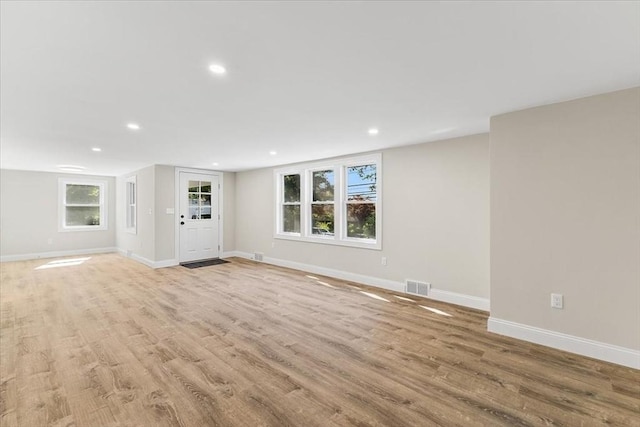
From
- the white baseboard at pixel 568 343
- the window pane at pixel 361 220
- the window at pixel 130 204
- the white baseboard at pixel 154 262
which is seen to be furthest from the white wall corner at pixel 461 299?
the window at pixel 130 204

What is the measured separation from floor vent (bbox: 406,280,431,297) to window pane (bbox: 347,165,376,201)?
59.4 inches

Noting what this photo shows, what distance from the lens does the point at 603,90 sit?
2.48 m

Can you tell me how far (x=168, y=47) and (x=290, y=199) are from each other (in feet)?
15.8

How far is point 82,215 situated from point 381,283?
863cm

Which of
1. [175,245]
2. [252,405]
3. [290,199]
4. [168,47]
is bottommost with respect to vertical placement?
[252,405]

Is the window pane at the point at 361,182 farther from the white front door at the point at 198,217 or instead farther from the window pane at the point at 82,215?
the window pane at the point at 82,215

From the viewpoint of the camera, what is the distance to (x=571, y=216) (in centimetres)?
269

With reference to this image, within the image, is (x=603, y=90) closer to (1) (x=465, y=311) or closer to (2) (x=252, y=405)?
(1) (x=465, y=311)

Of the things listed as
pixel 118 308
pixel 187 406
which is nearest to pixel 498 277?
pixel 187 406

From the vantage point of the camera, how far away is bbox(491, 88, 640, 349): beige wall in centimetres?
244

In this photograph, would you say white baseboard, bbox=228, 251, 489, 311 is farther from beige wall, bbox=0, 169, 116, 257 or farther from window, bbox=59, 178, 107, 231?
beige wall, bbox=0, 169, 116, 257

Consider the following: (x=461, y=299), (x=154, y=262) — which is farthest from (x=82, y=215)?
(x=461, y=299)

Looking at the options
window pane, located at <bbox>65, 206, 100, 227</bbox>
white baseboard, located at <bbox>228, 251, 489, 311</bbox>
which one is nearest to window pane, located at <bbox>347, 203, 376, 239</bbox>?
white baseboard, located at <bbox>228, 251, 489, 311</bbox>

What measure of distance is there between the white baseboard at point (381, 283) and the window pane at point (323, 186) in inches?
54.7
